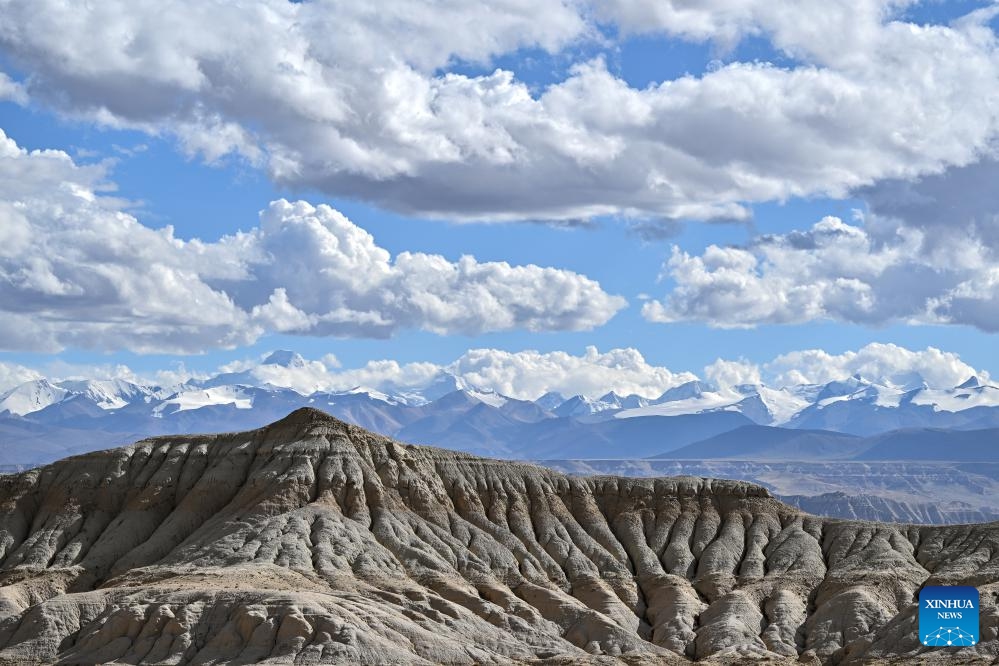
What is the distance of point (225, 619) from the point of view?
157875 mm

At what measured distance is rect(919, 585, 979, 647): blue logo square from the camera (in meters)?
151

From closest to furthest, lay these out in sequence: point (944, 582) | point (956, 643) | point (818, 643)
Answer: point (956, 643)
point (818, 643)
point (944, 582)

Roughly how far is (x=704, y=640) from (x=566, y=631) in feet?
53.7

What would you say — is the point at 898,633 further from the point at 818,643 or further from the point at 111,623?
the point at 111,623

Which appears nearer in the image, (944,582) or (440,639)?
(440,639)

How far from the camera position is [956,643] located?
154 meters

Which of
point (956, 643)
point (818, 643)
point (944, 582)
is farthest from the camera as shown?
point (944, 582)

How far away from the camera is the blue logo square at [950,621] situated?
151m

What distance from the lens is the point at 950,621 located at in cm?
15412

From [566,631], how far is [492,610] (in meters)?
9.30

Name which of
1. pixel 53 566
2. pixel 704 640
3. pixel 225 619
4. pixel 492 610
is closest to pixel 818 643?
pixel 704 640

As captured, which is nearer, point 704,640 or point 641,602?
point 704,640


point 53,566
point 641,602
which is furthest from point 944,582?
point 53,566

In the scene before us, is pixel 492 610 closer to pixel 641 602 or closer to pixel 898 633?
pixel 641 602
